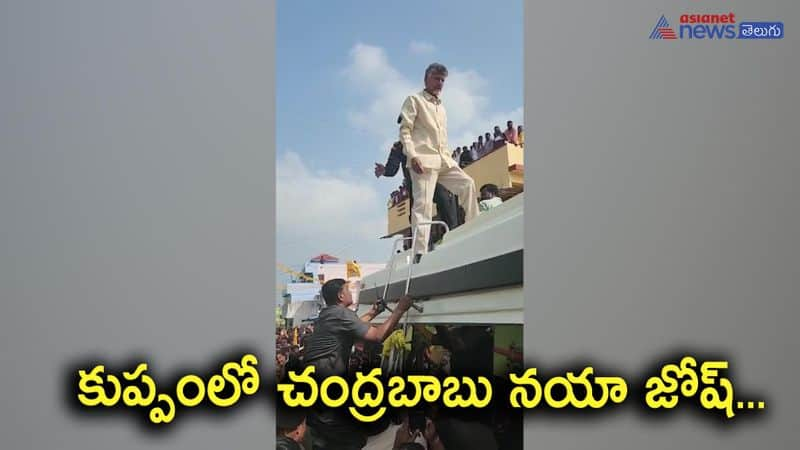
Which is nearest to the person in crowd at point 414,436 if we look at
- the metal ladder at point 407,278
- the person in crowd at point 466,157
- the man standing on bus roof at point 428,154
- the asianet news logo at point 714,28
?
the metal ladder at point 407,278

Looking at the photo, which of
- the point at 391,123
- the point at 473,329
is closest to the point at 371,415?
the point at 473,329

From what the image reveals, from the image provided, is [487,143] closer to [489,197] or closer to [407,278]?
[489,197]

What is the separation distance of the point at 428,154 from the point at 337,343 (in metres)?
0.59

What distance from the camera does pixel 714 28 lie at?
5.02 ft

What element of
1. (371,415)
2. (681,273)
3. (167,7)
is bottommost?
(371,415)

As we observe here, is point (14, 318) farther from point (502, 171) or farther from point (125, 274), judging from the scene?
point (502, 171)

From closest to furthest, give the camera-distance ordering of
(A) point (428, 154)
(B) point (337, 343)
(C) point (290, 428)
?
(C) point (290, 428)
(B) point (337, 343)
(A) point (428, 154)

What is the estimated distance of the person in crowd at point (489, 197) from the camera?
1.75 metres

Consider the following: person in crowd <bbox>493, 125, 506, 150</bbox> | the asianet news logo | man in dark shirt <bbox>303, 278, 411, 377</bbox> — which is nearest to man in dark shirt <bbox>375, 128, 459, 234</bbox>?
person in crowd <bbox>493, 125, 506, 150</bbox>

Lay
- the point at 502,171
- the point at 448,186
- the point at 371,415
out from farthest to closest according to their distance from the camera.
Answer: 1. the point at 448,186
2. the point at 502,171
3. the point at 371,415

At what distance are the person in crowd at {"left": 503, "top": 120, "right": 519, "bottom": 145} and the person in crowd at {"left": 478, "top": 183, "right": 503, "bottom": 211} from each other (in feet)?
0.47

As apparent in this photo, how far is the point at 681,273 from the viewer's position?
4.87 feet

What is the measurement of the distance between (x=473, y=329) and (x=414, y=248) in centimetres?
31

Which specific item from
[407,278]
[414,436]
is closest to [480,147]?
[407,278]
